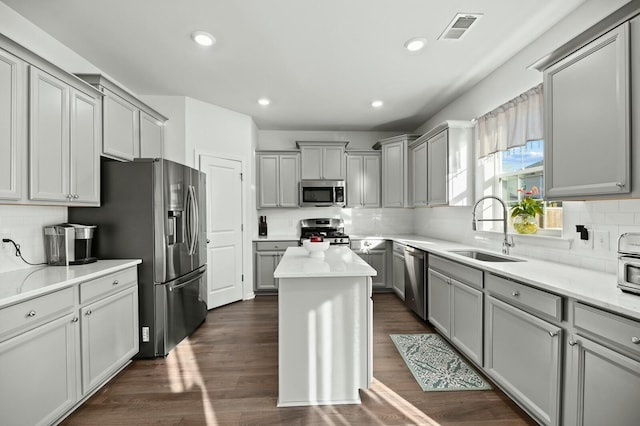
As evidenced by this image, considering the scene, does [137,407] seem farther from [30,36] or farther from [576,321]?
[30,36]

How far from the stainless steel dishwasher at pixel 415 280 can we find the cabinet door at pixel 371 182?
137 centimetres

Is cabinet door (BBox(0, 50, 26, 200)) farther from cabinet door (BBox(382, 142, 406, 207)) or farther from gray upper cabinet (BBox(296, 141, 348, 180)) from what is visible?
cabinet door (BBox(382, 142, 406, 207))

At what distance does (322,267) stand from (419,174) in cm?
285

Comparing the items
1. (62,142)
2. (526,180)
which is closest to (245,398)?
(62,142)

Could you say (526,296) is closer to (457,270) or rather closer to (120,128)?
(457,270)

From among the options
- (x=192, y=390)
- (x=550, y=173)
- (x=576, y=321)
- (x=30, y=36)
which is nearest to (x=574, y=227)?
(x=550, y=173)

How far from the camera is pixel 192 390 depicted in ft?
7.20

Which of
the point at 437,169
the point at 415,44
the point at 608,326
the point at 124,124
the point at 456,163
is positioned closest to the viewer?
the point at 608,326

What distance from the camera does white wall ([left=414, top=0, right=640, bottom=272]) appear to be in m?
1.88

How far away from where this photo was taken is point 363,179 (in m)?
5.09

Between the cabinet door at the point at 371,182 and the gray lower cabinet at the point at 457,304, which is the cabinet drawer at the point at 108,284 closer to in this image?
the gray lower cabinet at the point at 457,304

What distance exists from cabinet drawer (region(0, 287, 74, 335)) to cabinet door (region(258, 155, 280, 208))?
3200 millimetres

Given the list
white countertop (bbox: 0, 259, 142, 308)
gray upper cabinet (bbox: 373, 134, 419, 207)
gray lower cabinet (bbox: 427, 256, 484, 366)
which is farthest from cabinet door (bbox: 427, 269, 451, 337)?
white countertop (bbox: 0, 259, 142, 308)

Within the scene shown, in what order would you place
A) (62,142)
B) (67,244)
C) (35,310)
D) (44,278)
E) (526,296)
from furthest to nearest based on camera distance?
(67,244), (62,142), (44,278), (526,296), (35,310)
